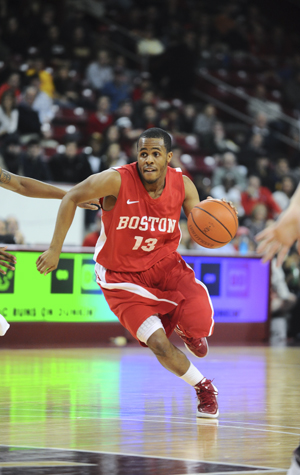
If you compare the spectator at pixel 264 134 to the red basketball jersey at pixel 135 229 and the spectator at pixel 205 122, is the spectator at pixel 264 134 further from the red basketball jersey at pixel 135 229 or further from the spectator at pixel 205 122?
the red basketball jersey at pixel 135 229

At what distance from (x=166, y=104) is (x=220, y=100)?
2.29 meters

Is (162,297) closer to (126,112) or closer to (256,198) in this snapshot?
(256,198)

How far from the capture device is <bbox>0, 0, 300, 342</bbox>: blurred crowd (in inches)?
480

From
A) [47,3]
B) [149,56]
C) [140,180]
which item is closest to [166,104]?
[149,56]

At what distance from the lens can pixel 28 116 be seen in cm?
1266

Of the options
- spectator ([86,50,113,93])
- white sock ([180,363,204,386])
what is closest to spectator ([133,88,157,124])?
spectator ([86,50,113,93])

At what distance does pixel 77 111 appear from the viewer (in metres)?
14.4

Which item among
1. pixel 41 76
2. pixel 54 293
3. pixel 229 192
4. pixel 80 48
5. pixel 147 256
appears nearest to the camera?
pixel 147 256

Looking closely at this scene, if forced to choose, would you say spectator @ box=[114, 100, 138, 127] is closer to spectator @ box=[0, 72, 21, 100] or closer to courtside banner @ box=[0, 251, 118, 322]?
spectator @ box=[0, 72, 21, 100]

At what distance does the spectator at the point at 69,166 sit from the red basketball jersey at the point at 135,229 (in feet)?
22.6

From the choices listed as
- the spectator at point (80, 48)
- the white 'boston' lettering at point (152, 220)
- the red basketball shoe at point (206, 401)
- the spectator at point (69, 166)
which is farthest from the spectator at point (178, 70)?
the red basketball shoe at point (206, 401)

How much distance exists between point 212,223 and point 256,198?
8712 millimetres

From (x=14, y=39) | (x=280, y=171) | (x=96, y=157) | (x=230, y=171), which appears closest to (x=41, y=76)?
(x=14, y=39)

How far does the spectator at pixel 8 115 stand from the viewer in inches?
476
